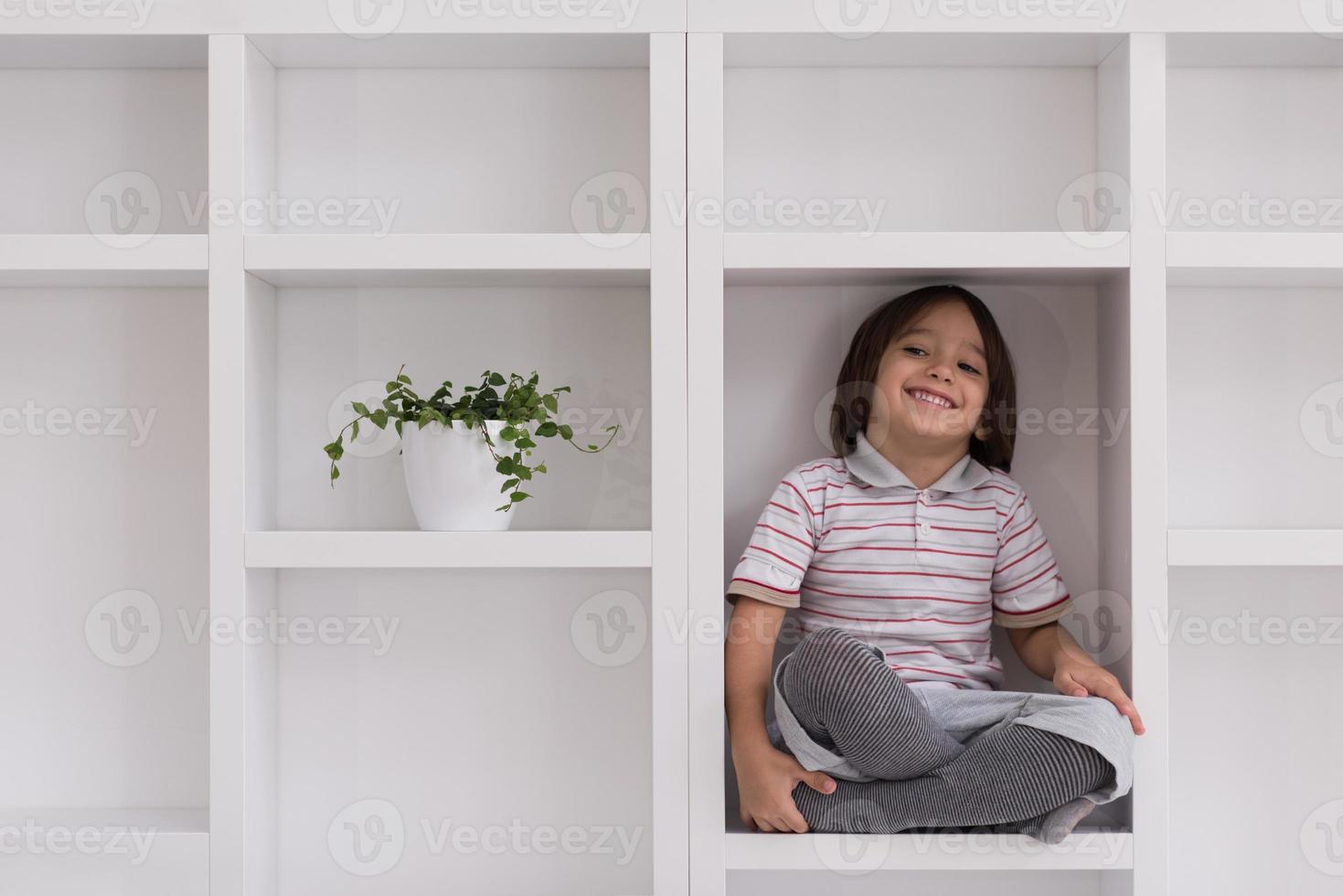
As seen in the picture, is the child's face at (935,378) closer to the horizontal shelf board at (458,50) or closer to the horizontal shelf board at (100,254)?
the horizontal shelf board at (458,50)

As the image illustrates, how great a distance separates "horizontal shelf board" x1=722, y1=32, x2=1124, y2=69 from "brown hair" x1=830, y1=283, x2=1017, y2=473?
27 centimetres

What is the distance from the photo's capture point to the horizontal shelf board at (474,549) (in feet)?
3.55

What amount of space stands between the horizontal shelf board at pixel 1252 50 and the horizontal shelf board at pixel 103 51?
1.10 metres

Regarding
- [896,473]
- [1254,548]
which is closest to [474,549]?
[896,473]

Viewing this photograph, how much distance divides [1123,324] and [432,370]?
804mm

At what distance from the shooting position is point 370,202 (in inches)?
49.6

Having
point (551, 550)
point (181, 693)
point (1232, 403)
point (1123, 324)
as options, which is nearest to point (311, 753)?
point (181, 693)

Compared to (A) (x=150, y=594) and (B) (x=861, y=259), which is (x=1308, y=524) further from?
(A) (x=150, y=594)

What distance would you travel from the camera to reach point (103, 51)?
1193mm

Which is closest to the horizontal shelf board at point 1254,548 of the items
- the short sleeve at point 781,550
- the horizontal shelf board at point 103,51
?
the short sleeve at point 781,550

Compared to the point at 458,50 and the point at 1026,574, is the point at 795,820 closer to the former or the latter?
the point at 1026,574

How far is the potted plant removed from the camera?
3.62 ft

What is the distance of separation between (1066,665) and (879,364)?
389 mm

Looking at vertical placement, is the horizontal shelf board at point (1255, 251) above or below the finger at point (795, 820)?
above
